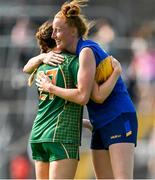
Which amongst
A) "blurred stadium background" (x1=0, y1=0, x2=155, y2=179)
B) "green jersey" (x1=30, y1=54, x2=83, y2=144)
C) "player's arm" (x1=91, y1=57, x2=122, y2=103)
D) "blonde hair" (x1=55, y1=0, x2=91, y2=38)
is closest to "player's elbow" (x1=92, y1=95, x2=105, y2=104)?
"player's arm" (x1=91, y1=57, x2=122, y2=103)

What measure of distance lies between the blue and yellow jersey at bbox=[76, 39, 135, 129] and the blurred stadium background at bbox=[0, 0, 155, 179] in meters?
Answer: 5.84

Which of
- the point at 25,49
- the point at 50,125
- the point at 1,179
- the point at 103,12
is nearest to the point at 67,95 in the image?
the point at 50,125

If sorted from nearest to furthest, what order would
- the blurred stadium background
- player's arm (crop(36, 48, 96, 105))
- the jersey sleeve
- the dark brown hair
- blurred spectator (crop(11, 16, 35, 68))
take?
1. player's arm (crop(36, 48, 96, 105))
2. the jersey sleeve
3. the dark brown hair
4. the blurred stadium background
5. blurred spectator (crop(11, 16, 35, 68))

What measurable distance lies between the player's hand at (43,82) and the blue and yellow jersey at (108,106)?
33cm

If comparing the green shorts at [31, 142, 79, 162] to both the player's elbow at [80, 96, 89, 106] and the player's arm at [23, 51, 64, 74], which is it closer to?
the player's elbow at [80, 96, 89, 106]

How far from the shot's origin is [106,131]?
8367mm

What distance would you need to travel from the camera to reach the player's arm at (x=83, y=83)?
8.12m

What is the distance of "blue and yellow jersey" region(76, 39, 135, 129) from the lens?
8.34 m

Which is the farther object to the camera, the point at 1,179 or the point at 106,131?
the point at 1,179

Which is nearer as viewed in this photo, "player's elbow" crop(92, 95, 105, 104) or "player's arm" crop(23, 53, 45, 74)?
"player's elbow" crop(92, 95, 105, 104)

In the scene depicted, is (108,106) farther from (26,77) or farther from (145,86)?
(145,86)

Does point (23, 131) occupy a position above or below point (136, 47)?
below

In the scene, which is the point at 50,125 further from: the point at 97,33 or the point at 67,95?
the point at 97,33

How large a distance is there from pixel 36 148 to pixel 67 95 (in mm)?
562
